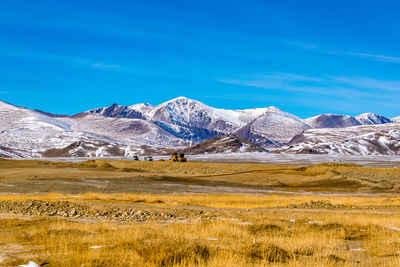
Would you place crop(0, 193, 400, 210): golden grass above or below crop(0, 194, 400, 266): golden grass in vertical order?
below

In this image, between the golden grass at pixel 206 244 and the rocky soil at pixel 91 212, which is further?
the rocky soil at pixel 91 212

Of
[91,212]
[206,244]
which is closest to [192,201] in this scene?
[91,212]

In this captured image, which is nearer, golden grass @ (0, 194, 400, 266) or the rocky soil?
golden grass @ (0, 194, 400, 266)

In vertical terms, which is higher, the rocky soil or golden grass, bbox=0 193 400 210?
the rocky soil

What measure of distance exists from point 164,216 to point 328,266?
1540cm

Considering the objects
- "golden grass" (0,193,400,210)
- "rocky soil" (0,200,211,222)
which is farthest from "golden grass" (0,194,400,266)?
"golden grass" (0,193,400,210)

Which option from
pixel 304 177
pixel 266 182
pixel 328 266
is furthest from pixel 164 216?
pixel 304 177

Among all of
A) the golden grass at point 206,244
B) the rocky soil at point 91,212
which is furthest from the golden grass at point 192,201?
the golden grass at point 206,244

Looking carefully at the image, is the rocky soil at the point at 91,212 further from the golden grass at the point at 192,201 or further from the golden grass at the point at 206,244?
the golden grass at the point at 192,201

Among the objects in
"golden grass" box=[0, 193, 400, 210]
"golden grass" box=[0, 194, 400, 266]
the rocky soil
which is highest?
"golden grass" box=[0, 194, 400, 266]

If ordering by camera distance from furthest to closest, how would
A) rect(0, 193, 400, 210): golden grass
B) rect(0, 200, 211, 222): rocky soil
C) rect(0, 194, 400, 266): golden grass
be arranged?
rect(0, 193, 400, 210): golden grass < rect(0, 200, 211, 222): rocky soil < rect(0, 194, 400, 266): golden grass

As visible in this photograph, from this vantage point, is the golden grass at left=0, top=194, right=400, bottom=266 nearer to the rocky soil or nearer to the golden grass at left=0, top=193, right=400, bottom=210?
the rocky soil

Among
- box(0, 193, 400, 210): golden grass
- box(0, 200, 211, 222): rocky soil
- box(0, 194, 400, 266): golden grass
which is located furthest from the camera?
box(0, 193, 400, 210): golden grass

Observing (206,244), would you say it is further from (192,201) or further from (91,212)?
(192,201)
